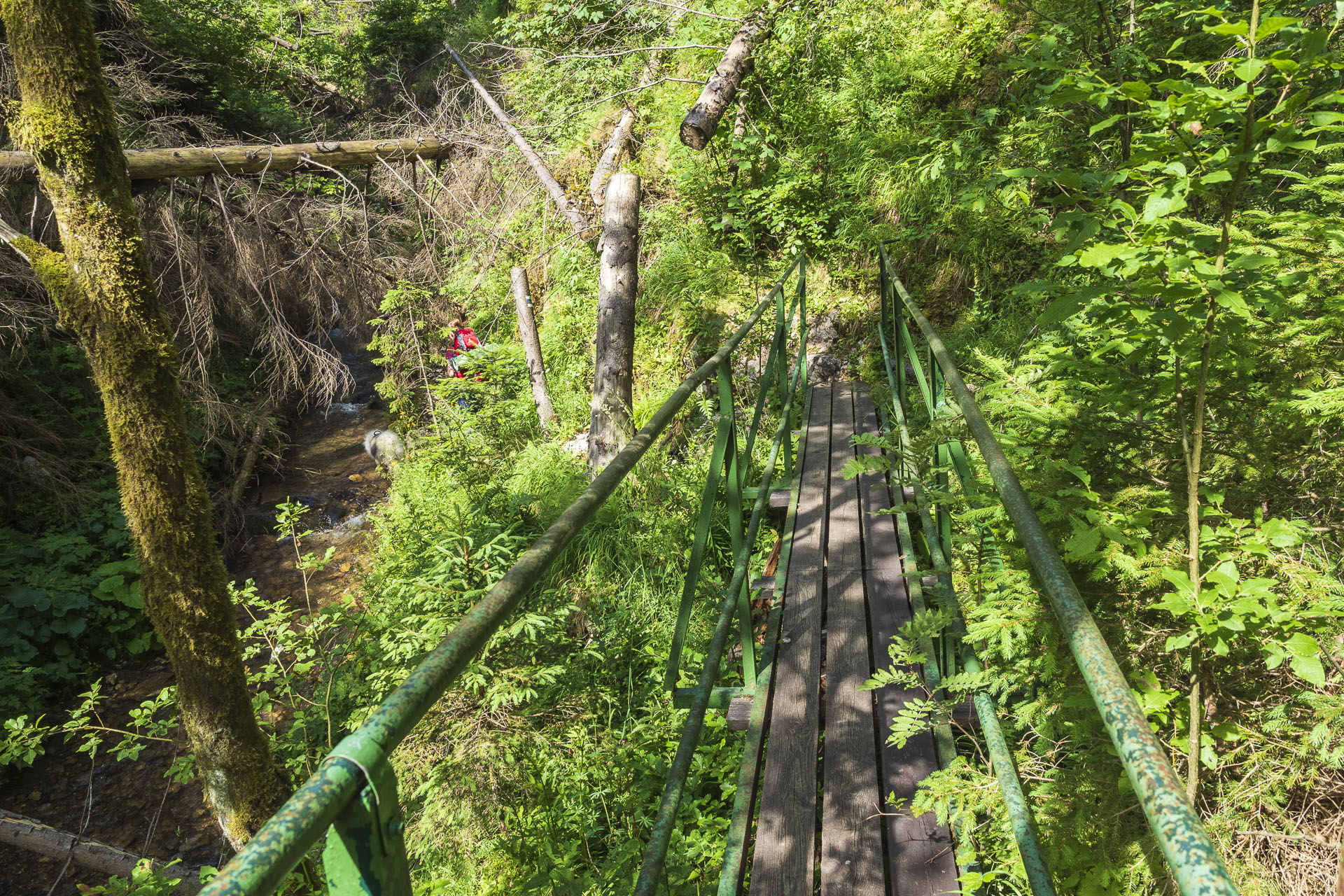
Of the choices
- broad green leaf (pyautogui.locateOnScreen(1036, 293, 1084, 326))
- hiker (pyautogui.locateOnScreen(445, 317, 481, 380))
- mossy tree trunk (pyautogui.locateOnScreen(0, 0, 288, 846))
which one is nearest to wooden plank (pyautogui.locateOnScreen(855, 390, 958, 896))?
broad green leaf (pyautogui.locateOnScreen(1036, 293, 1084, 326))

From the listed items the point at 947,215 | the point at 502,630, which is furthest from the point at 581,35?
the point at 502,630

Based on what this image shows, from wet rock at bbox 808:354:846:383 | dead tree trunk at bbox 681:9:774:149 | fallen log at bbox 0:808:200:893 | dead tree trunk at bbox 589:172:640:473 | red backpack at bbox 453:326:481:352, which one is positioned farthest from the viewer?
red backpack at bbox 453:326:481:352

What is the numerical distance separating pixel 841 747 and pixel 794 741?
16 centimetres

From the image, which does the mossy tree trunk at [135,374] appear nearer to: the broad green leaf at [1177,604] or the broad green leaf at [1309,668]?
the broad green leaf at [1177,604]

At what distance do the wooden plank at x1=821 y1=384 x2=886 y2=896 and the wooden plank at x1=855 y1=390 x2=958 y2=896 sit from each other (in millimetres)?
37

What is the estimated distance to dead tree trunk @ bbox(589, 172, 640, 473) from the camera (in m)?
5.63

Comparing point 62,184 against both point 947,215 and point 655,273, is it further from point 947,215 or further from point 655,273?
point 947,215

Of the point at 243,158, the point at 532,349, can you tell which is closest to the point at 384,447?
the point at 532,349

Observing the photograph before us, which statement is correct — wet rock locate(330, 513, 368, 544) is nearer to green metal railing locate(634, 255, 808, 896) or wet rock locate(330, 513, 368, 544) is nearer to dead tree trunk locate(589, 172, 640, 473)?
dead tree trunk locate(589, 172, 640, 473)

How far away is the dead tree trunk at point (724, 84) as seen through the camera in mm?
6844

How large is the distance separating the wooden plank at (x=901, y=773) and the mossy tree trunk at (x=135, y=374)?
3.58 meters

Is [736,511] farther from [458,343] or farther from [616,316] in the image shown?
[458,343]

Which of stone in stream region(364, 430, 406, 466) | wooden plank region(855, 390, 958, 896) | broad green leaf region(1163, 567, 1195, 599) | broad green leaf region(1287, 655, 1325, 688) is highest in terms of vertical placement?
broad green leaf region(1163, 567, 1195, 599)

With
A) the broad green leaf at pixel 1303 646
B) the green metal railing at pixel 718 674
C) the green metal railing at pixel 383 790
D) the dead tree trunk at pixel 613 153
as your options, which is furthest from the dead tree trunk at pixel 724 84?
the broad green leaf at pixel 1303 646
